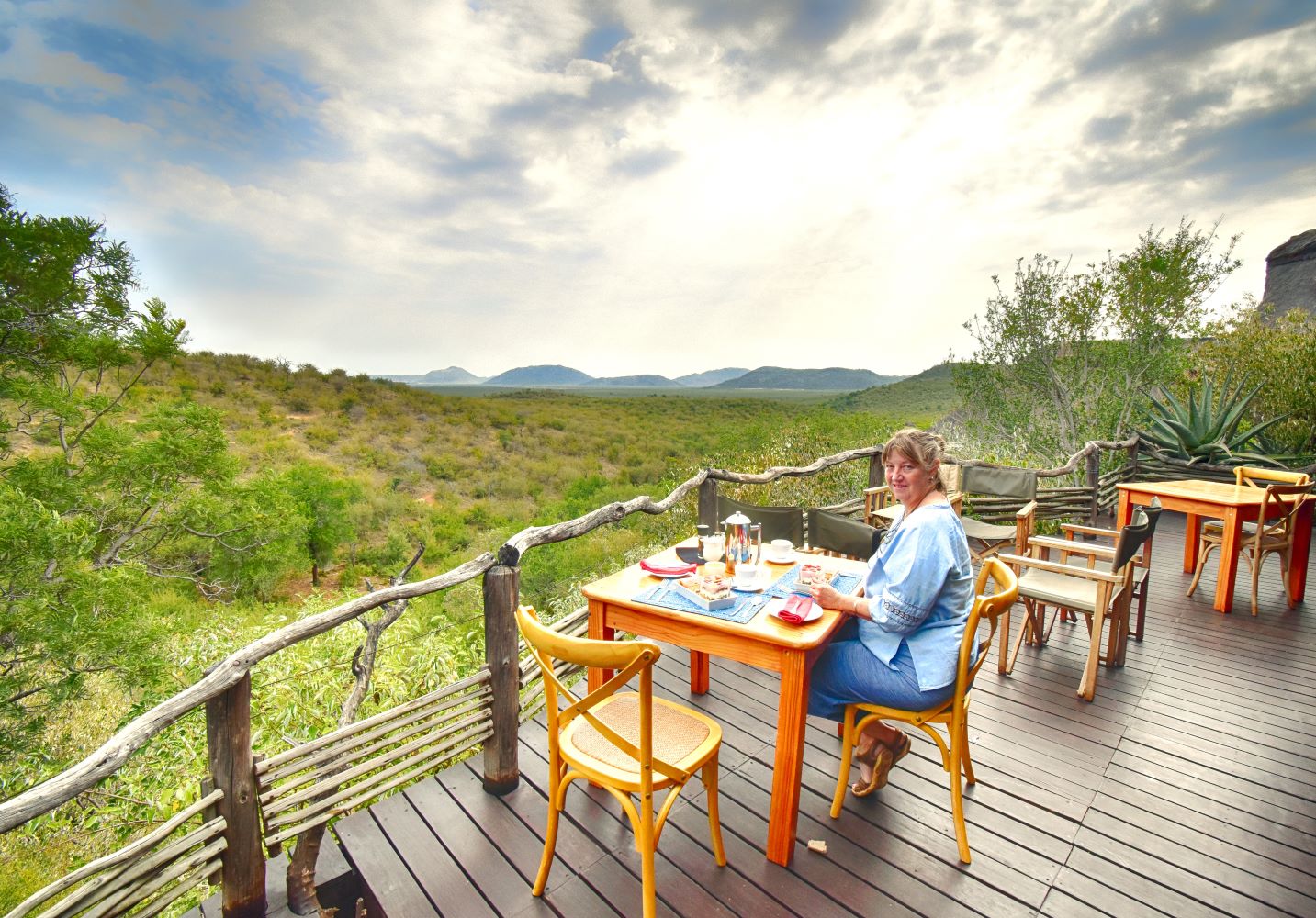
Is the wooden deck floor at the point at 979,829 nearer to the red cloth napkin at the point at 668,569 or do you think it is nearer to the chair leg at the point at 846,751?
the chair leg at the point at 846,751

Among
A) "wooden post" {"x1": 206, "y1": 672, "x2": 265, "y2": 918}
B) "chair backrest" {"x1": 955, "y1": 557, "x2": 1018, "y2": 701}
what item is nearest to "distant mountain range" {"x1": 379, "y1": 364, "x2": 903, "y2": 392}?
"chair backrest" {"x1": 955, "y1": 557, "x2": 1018, "y2": 701}

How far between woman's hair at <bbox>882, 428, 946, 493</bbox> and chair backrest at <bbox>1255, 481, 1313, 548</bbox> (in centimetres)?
356

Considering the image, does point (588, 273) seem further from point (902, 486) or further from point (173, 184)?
point (902, 486)

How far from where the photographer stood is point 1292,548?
4.23 m

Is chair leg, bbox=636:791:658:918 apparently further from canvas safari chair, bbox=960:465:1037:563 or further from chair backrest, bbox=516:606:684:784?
canvas safari chair, bbox=960:465:1037:563

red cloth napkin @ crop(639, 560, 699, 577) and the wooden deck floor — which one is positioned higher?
red cloth napkin @ crop(639, 560, 699, 577)

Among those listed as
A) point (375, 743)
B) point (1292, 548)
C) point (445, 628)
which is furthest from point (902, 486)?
point (445, 628)

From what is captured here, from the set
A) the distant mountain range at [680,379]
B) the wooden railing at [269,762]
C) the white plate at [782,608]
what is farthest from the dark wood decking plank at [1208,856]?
the distant mountain range at [680,379]

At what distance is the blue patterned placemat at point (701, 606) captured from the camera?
6.56 ft

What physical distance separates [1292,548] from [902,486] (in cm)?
446

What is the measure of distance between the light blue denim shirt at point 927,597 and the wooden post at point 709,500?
86.2 inches

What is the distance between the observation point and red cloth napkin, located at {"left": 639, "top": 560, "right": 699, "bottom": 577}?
2445 millimetres

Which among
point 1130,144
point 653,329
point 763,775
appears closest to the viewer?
point 763,775

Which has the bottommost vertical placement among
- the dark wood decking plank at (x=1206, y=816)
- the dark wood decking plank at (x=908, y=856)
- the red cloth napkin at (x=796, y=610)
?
the dark wood decking plank at (x=908, y=856)
